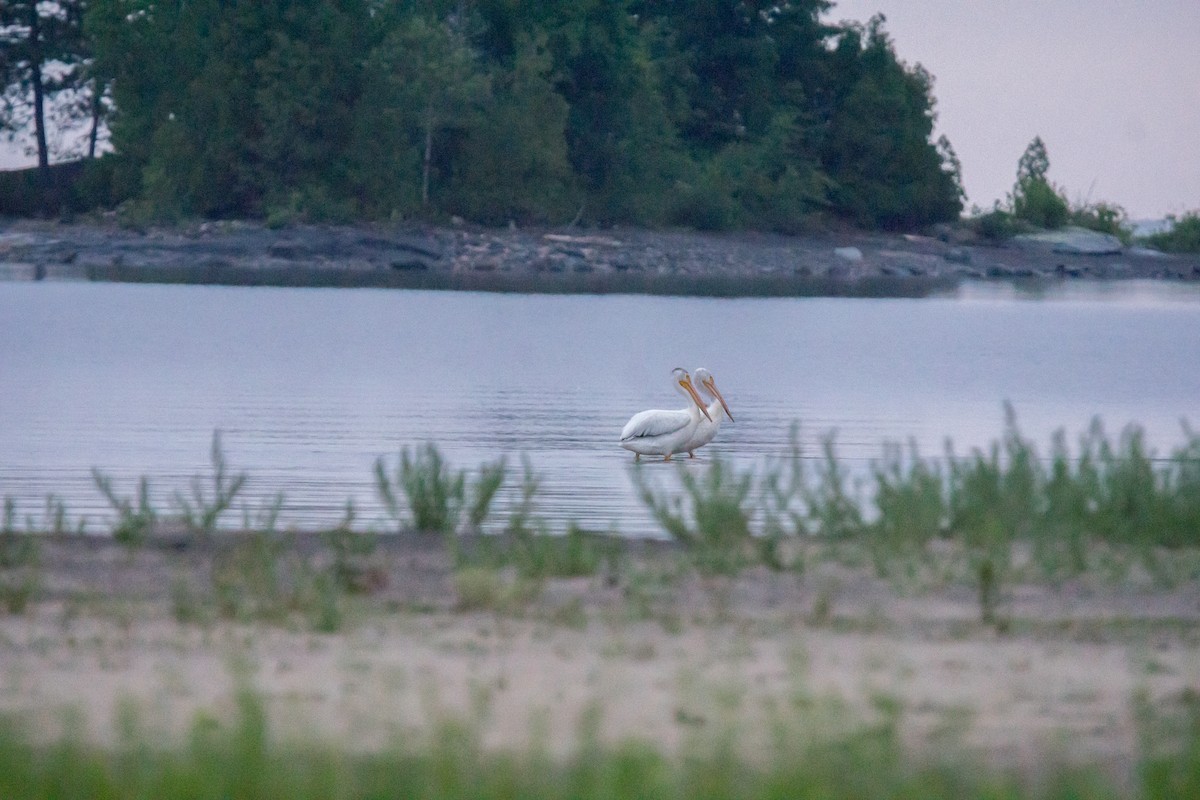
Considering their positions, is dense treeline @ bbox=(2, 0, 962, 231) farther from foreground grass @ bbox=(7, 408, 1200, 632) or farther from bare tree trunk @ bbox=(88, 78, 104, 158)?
foreground grass @ bbox=(7, 408, 1200, 632)

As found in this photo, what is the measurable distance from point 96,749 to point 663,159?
204 ft

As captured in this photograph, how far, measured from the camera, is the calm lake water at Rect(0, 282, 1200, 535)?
600 inches

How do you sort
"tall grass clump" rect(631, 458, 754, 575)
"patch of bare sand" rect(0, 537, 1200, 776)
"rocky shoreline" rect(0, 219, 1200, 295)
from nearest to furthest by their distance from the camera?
"patch of bare sand" rect(0, 537, 1200, 776)
"tall grass clump" rect(631, 458, 754, 575)
"rocky shoreline" rect(0, 219, 1200, 295)

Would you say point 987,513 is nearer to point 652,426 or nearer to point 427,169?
point 652,426

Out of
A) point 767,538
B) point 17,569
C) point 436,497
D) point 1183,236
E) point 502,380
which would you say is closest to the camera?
point 17,569

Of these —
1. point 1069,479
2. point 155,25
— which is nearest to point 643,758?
point 1069,479

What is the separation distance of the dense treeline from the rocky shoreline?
104 centimetres

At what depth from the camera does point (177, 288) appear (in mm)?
46188

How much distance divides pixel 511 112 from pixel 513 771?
56.4 m

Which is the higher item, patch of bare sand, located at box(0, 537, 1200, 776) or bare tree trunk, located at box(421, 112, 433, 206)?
bare tree trunk, located at box(421, 112, 433, 206)

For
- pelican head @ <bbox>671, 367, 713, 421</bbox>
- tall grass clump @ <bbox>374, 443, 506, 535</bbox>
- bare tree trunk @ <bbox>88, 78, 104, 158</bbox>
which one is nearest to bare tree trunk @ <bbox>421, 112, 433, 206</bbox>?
bare tree trunk @ <bbox>88, 78, 104, 158</bbox>

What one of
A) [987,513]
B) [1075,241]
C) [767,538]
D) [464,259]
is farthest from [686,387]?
[1075,241]

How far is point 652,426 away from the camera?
638 inches

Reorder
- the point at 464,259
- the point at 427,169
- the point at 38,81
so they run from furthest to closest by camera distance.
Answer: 1. the point at 38,81
2. the point at 427,169
3. the point at 464,259
